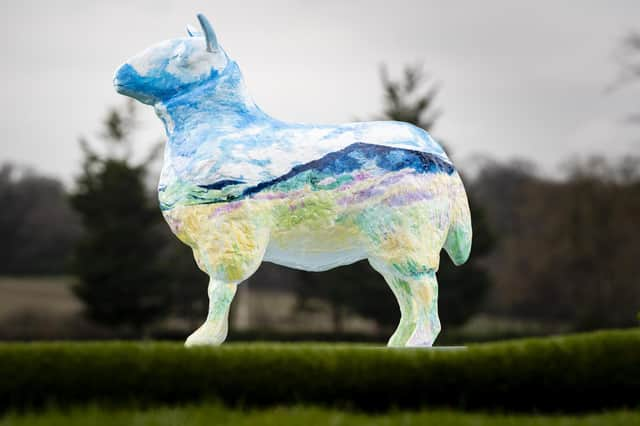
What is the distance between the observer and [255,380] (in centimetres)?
486

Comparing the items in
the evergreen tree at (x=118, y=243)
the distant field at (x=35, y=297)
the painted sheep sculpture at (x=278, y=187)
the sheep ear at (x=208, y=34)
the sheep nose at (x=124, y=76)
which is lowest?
the distant field at (x=35, y=297)

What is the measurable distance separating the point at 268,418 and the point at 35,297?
20275 mm

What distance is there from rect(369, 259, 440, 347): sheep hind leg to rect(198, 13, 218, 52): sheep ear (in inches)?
102

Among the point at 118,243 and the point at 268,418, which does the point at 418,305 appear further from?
the point at 118,243

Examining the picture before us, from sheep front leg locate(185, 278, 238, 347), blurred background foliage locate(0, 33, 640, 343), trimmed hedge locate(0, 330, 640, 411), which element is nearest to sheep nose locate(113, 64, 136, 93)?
sheep front leg locate(185, 278, 238, 347)

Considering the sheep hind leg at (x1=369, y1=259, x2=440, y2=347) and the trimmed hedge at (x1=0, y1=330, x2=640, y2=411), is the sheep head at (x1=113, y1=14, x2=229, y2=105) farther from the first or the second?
the trimmed hedge at (x1=0, y1=330, x2=640, y2=411)

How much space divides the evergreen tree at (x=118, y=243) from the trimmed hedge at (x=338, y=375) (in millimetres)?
14085

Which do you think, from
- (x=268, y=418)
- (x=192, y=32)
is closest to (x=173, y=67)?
(x=192, y=32)

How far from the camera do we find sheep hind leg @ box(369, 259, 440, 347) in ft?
21.5

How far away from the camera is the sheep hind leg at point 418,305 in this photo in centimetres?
656

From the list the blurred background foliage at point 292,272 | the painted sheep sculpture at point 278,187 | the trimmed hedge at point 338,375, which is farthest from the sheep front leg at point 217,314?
the blurred background foliage at point 292,272

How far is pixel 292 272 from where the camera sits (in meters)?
24.2

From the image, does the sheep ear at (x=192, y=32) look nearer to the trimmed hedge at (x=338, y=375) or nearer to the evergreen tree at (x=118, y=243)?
the trimmed hedge at (x=338, y=375)

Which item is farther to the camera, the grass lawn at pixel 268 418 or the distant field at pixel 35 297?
the distant field at pixel 35 297
